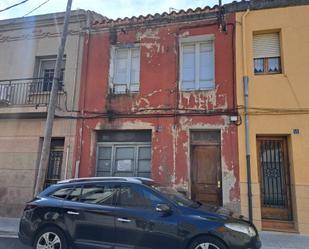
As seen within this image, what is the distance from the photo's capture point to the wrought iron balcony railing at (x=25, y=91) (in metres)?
10.6

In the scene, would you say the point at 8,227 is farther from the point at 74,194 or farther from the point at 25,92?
the point at 25,92

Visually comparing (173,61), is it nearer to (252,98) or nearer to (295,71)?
(252,98)

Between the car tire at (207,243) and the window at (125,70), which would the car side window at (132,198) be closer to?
the car tire at (207,243)

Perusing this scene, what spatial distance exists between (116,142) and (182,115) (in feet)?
8.16

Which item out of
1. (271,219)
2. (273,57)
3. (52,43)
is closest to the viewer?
(271,219)

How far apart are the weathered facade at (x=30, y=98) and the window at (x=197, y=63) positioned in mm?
3780

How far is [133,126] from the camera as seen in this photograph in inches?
379

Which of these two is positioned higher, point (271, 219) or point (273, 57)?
point (273, 57)

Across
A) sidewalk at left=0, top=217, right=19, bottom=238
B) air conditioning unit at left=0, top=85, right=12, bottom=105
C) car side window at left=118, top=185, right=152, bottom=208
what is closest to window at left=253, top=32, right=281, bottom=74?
car side window at left=118, top=185, right=152, bottom=208

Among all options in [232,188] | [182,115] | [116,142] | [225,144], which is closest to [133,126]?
[116,142]

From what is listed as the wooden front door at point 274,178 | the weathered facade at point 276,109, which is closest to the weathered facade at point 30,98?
the weathered facade at point 276,109

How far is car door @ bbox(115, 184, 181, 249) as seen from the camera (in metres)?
5.04

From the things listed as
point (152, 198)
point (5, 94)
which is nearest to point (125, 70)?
point (5, 94)

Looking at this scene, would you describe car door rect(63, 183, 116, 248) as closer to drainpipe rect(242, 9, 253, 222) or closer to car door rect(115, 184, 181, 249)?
car door rect(115, 184, 181, 249)
